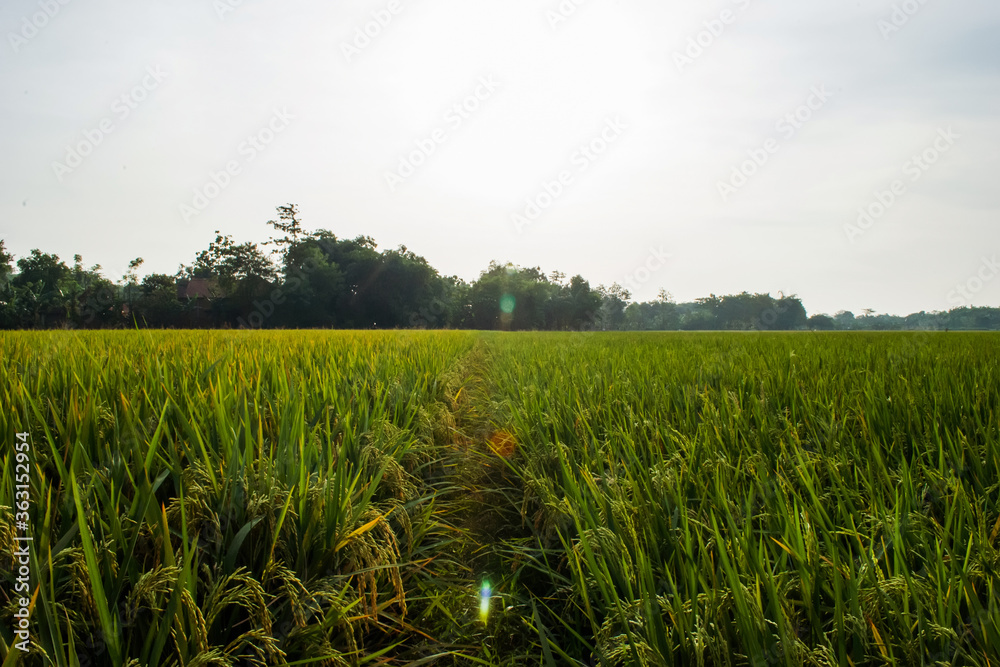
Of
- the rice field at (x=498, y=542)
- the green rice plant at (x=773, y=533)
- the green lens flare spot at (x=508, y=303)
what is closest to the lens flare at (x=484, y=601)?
the rice field at (x=498, y=542)

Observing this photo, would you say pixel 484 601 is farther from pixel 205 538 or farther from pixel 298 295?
pixel 298 295

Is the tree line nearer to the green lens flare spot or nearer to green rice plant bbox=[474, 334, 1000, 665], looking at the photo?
the green lens flare spot

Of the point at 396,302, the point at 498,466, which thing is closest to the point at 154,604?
the point at 498,466

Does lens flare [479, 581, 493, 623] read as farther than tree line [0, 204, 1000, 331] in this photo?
No

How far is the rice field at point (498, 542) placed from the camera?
876 millimetres

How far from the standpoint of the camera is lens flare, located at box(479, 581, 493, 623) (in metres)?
1.37

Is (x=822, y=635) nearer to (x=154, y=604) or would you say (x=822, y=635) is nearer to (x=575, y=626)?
(x=575, y=626)

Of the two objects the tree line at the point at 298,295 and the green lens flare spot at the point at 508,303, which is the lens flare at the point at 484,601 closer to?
the tree line at the point at 298,295

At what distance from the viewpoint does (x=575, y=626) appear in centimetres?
127

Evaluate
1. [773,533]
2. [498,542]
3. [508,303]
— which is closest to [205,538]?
[498,542]

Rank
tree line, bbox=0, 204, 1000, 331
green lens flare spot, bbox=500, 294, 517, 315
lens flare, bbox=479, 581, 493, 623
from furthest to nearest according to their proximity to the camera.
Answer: green lens flare spot, bbox=500, 294, 517, 315 → tree line, bbox=0, 204, 1000, 331 → lens flare, bbox=479, 581, 493, 623

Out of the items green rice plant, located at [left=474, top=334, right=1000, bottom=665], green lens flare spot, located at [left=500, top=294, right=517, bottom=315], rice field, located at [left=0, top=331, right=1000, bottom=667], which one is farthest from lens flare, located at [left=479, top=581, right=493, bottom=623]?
green lens flare spot, located at [left=500, top=294, right=517, bottom=315]

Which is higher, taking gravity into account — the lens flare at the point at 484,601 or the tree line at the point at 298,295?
the tree line at the point at 298,295

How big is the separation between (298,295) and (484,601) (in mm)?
41745
